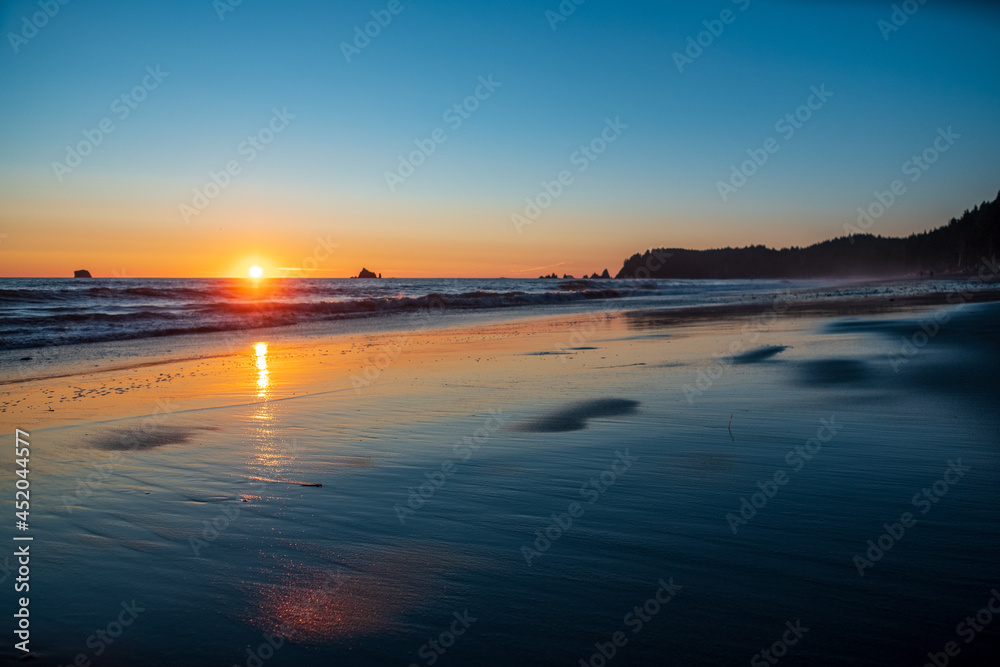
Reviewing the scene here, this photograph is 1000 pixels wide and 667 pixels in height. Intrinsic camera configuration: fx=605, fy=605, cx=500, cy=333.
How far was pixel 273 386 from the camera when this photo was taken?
9.71m

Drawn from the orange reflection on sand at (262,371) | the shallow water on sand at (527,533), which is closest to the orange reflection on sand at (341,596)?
the shallow water on sand at (527,533)

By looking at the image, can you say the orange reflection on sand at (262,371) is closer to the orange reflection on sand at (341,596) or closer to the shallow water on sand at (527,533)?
the shallow water on sand at (527,533)

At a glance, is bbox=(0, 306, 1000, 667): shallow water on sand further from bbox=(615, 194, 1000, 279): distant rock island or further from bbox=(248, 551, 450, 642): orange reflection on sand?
bbox=(615, 194, 1000, 279): distant rock island

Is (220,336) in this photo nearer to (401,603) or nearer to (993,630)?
(401,603)

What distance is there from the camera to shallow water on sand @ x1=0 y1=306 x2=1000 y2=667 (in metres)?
2.62

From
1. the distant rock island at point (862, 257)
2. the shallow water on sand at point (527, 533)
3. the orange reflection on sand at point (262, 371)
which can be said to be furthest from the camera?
the distant rock island at point (862, 257)

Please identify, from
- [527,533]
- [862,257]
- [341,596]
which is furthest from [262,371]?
A: [862,257]

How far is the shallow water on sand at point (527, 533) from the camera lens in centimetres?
262

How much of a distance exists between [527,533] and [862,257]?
16444 cm

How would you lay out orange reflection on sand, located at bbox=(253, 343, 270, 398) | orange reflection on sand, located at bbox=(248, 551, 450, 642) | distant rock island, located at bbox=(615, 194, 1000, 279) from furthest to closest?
1. distant rock island, located at bbox=(615, 194, 1000, 279)
2. orange reflection on sand, located at bbox=(253, 343, 270, 398)
3. orange reflection on sand, located at bbox=(248, 551, 450, 642)

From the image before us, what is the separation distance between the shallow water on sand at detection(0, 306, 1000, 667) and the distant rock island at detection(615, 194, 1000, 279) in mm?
90600

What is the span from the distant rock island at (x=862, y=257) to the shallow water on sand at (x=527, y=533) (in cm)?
9060

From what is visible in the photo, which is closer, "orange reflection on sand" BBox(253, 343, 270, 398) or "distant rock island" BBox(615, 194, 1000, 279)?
"orange reflection on sand" BBox(253, 343, 270, 398)

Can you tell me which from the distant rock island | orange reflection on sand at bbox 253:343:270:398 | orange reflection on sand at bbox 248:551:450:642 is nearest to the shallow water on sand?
orange reflection on sand at bbox 248:551:450:642
